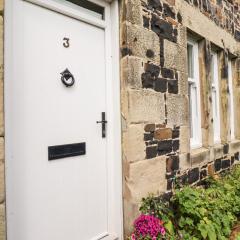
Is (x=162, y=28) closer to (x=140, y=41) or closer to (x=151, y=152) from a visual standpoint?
(x=140, y=41)

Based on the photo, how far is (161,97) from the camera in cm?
370

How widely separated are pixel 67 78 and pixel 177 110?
1810 millimetres

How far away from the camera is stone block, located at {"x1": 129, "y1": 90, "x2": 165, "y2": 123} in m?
3.21

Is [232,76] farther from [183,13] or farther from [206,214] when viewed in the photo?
[206,214]

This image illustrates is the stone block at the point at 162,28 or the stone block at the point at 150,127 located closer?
the stone block at the point at 150,127

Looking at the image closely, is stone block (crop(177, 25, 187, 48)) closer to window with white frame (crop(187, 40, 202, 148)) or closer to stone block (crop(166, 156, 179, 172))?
window with white frame (crop(187, 40, 202, 148))

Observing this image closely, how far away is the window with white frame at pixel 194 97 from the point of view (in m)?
4.86

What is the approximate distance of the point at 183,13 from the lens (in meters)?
4.27

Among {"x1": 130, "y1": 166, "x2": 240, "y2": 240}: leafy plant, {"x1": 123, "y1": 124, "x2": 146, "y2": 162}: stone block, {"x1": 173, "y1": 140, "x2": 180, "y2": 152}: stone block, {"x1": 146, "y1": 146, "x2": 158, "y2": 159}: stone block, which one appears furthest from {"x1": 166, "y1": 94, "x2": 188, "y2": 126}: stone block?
{"x1": 130, "y1": 166, "x2": 240, "y2": 240}: leafy plant

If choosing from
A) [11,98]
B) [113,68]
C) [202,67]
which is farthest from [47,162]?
[202,67]

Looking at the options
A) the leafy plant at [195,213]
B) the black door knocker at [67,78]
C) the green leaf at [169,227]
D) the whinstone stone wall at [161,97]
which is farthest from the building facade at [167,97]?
the black door knocker at [67,78]

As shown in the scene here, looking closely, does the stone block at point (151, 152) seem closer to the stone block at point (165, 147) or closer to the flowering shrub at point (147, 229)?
the stone block at point (165, 147)

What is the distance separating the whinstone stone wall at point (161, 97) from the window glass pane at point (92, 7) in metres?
0.24

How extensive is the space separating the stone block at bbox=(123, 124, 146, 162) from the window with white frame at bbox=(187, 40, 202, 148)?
71.0 inches
